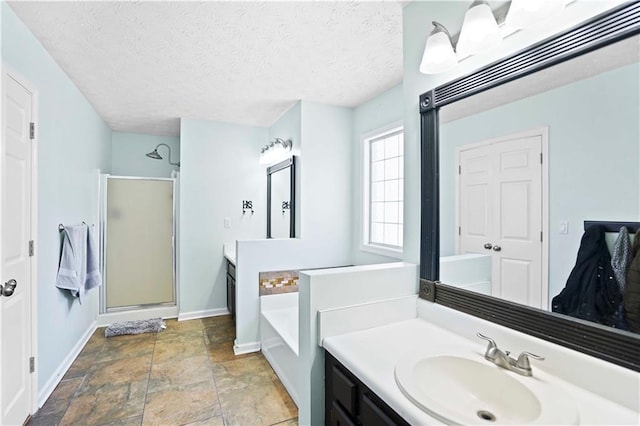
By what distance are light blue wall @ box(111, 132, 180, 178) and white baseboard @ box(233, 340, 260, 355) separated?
9.74 ft

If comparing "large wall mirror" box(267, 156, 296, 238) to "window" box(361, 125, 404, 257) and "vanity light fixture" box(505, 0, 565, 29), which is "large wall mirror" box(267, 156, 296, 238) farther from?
"vanity light fixture" box(505, 0, 565, 29)

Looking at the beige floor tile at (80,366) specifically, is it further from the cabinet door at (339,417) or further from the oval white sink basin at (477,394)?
the oval white sink basin at (477,394)

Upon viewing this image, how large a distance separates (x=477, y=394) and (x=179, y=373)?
2287 millimetres

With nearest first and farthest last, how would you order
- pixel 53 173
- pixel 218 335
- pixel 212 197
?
1. pixel 53 173
2. pixel 218 335
3. pixel 212 197

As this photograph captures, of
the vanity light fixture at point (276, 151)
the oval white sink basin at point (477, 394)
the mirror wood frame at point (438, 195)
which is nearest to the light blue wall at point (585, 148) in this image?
the mirror wood frame at point (438, 195)

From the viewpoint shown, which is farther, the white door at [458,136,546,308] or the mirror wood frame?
the white door at [458,136,546,308]

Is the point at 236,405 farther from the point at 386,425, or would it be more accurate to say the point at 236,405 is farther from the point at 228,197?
the point at 228,197

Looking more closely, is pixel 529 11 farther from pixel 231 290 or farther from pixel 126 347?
pixel 126 347

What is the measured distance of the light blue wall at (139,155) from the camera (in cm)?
435

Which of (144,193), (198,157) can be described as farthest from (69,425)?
(198,157)

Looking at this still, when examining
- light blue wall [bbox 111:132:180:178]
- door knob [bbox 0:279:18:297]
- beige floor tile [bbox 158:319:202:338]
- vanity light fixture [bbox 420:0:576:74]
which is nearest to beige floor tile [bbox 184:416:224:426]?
door knob [bbox 0:279:18:297]

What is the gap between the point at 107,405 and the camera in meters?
2.06

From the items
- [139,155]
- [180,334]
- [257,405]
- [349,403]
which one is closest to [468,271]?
[349,403]

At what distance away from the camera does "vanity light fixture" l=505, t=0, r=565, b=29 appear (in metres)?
0.97
